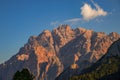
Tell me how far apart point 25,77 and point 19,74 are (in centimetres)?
187

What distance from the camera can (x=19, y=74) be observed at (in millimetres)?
87500

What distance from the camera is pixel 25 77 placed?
8781 cm
